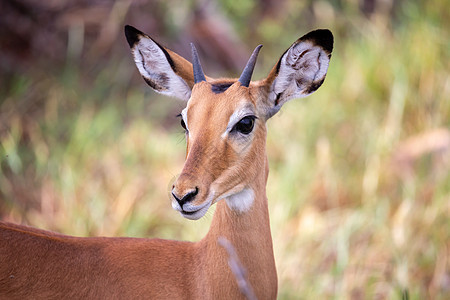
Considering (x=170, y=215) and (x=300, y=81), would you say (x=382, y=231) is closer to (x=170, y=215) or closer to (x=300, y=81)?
(x=170, y=215)

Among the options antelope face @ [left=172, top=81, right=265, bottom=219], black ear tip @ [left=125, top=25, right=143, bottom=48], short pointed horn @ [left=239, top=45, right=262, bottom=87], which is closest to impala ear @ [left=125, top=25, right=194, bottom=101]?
black ear tip @ [left=125, top=25, right=143, bottom=48]

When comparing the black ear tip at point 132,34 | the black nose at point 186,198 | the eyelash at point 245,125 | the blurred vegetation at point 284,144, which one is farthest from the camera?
the blurred vegetation at point 284,144

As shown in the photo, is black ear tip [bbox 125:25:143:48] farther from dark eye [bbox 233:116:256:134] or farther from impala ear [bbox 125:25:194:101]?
dark eye [bbox 233:116:256:134]

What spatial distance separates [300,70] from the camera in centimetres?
364

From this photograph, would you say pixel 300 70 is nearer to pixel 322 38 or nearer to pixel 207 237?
pixel 322 38

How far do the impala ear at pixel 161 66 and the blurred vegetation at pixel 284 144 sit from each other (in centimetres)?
223

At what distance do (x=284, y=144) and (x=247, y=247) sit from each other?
13.8ft

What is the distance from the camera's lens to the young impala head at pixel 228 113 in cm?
304

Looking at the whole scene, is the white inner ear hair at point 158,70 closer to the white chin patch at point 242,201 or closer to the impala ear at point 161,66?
the impala ear at point 161,66

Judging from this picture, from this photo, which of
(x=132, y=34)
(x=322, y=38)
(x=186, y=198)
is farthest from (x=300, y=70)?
(x=186, y=198)

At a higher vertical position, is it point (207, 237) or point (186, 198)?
point (186, 198)

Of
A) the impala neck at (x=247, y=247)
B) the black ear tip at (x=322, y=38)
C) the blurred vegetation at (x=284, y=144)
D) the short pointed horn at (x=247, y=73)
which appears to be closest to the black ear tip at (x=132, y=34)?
the short pointed horn at (x=247, y=73)

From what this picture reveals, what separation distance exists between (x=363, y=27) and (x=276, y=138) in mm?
2886

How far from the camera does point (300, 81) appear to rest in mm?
3695
